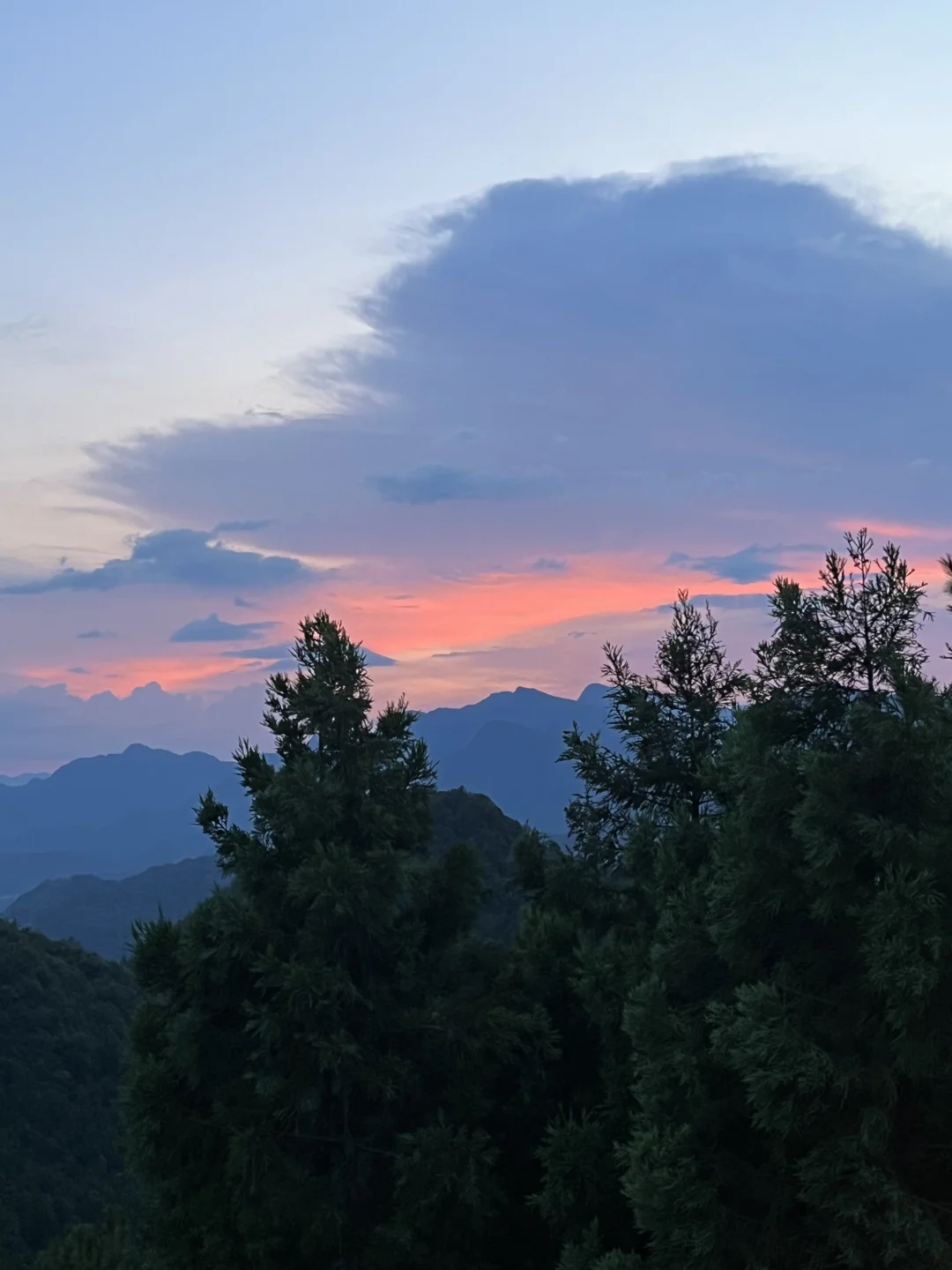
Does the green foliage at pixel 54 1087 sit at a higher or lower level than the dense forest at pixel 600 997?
lower

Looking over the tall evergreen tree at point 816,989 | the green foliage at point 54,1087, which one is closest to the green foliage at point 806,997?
the tall evergreen tree at point 816,989

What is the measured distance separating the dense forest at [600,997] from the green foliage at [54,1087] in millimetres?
39340

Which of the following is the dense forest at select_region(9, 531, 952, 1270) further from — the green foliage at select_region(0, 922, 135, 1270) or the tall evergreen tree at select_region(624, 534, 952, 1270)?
the green foliage at select_region(0, 922, 135, 1270)

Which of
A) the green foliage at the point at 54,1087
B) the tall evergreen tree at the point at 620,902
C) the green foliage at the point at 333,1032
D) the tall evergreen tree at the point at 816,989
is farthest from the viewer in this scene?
the green foliage at the point at 54,1087

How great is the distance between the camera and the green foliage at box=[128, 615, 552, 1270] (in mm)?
16719

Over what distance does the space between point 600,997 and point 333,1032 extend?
3.72 m

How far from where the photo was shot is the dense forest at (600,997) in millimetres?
12117

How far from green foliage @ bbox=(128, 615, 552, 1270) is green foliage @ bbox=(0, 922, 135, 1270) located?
3890cm

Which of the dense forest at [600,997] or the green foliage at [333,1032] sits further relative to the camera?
the green foliage at [333,1032]

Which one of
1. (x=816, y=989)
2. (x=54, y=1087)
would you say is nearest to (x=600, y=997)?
(x=816, y=989)

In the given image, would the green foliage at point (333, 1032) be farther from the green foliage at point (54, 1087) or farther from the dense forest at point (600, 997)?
the green foliage at point (54, 1087)

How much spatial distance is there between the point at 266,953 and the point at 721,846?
716cm

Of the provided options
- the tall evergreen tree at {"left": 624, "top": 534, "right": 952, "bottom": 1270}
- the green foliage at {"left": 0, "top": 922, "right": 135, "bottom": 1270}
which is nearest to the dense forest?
the tall evergreen tree at {"left": 624, "top": 534, "right": 952, "bottom": 1270}

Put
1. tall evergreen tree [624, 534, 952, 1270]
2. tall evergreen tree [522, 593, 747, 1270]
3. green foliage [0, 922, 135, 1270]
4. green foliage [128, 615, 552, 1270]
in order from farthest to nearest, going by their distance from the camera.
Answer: green foliage [0, 922, 135, 1270] < green foliage [128, 615, 552, 1270] < tall evergreen tree [522, 593, 747, 1270] < tall evergreen tree [624, 534, 952, 1270]
